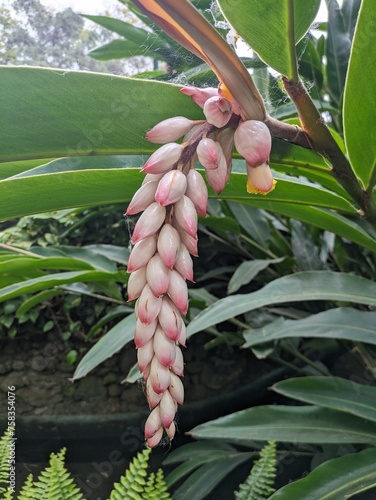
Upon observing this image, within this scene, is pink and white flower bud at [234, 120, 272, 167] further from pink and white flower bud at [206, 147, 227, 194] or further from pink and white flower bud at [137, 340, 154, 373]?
pink and white flower bud at [137, 340, 154, 373]

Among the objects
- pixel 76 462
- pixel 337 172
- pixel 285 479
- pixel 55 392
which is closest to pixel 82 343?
pixel 55 392

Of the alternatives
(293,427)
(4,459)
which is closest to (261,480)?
(293,427)

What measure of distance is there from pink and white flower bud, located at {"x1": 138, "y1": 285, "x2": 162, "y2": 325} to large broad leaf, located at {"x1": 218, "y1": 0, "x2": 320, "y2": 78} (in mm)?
183

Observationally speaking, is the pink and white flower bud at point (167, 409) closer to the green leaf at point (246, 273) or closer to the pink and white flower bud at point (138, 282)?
the pink and white flower bud at point (138, 282)

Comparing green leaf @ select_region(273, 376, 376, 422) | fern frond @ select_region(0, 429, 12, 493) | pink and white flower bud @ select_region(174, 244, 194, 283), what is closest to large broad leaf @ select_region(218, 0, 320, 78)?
pink and white flower bud @ select_region(174, 244, 194, 283)

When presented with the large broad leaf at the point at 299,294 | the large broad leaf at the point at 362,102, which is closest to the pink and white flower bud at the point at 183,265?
the large broad leaf at the point at 362,102

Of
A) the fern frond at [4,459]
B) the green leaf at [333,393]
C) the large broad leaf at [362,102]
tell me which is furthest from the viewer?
the fern frond at [4,459]

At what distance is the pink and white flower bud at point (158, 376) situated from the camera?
0.77 ft

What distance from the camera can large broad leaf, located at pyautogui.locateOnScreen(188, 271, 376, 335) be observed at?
2.28 ft

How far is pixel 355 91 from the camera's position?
0.38 metres

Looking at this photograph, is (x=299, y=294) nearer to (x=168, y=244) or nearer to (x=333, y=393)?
(x=333, y=393)

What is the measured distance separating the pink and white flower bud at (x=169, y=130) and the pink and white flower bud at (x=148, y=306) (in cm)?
9

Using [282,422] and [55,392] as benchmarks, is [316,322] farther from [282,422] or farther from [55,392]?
[55,392]

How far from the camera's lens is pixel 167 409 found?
25 centimetres
